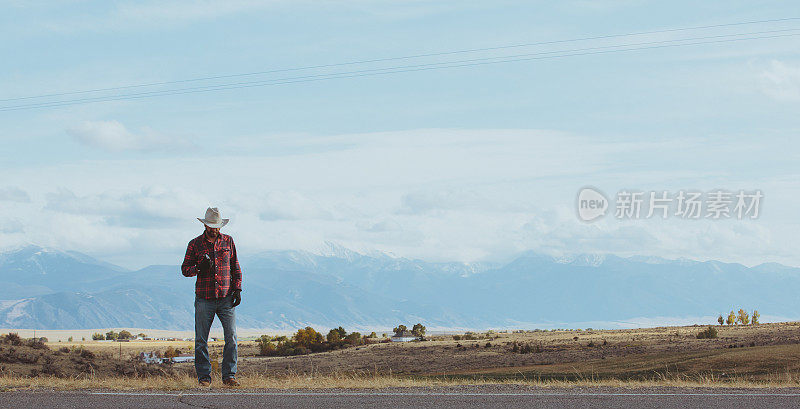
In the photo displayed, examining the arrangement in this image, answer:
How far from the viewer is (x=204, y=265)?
13.5m

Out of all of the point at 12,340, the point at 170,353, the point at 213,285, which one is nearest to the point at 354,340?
the point at 170,353

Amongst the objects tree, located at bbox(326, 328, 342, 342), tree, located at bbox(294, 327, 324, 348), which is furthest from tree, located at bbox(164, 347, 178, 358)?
tree, located at bbox(326, 328, 342, 342)

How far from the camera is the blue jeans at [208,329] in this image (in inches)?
538

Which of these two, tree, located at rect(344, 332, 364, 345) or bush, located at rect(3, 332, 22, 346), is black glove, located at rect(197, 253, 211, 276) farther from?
tree, located at rect(344, 332, 364, 345)

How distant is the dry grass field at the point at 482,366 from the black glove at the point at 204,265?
1.67 meters

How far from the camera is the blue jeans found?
44.8 feet

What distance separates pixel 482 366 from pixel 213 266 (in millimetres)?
42956

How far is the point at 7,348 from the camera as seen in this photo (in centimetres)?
3450

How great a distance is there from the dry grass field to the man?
15.5 inches

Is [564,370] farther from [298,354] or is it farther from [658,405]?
[298,354]

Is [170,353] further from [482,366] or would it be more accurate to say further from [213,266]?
[213,266]

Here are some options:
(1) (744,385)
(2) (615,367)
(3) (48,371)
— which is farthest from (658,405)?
(2) (615,367)

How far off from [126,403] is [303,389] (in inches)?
103

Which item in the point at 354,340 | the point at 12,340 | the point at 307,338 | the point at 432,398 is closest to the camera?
the point at 432,398
